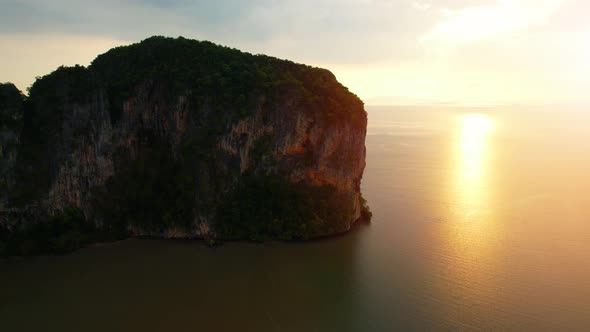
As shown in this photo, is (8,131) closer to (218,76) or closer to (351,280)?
(218,76)

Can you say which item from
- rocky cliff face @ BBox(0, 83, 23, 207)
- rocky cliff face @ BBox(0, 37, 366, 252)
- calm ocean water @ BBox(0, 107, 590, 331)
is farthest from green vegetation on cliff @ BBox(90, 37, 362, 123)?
calm ocean water @ BBox(0, 107, 590, 331)

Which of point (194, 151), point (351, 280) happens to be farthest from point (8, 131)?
Result: point (351, 280)

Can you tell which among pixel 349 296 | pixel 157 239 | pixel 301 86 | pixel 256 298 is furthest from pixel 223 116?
pixel 349 296

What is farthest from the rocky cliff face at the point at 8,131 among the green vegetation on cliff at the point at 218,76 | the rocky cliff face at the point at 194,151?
the green vegetation on cliff at the point at 218,76

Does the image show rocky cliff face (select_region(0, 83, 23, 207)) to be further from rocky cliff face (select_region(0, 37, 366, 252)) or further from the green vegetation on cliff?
the green vegetation on cliff

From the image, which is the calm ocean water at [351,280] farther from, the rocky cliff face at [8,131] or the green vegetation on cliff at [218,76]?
the green vegetation on cliff at [218,76]

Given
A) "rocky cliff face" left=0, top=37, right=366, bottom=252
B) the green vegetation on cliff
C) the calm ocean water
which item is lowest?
the calm ocean water

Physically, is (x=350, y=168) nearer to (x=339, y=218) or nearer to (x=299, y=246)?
(x=339, y=218)
